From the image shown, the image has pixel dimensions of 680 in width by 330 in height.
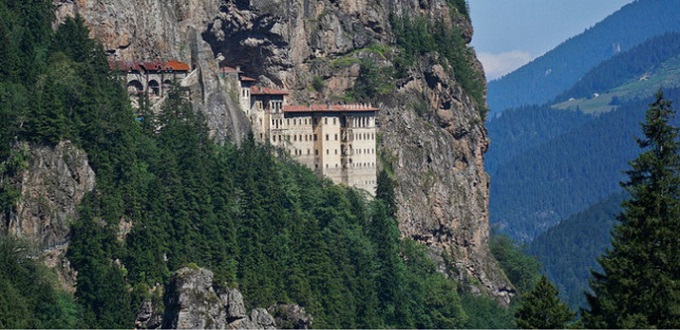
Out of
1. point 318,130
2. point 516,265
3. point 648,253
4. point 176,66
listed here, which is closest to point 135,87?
point 176,66

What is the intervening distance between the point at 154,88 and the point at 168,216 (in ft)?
35.9

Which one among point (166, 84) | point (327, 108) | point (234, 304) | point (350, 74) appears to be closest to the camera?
point (234, 304)

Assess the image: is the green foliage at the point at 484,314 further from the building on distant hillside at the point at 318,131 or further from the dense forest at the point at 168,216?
the building on distant hillside at the point at 318,131

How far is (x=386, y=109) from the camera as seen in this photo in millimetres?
133500

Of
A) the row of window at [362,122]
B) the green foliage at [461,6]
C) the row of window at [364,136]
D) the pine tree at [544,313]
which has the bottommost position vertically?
the pine tree at [544,313]

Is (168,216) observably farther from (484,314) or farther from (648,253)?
(648,253)

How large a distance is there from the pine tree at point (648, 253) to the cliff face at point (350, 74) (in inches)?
2420

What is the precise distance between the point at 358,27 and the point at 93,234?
3678 cm

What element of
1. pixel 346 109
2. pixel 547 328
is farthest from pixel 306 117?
pixel 547 328

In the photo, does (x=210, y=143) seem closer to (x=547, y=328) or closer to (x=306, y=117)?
(x=306, y=117)

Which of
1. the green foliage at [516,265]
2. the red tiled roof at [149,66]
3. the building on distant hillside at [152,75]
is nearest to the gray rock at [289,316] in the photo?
the building on distant hillside at [152,75]

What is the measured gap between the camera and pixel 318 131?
125 m

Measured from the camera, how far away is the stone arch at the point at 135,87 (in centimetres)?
11731

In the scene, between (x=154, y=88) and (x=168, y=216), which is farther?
(x=154, y=88)
